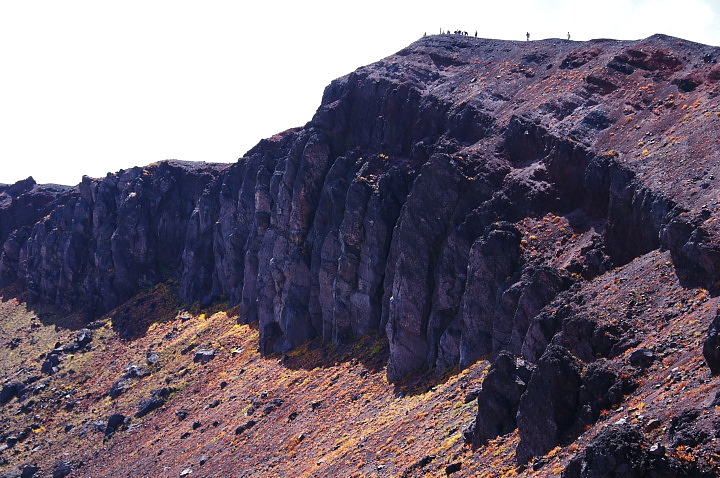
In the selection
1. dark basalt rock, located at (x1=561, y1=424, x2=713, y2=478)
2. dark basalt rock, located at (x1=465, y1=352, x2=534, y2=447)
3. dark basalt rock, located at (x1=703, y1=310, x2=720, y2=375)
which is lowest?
Answer: dark basalt rock, located at (x1=465, y1=352, x2=534, y2=447)

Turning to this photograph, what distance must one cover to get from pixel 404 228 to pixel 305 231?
64.8 ft

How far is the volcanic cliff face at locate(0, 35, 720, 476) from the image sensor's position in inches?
1316

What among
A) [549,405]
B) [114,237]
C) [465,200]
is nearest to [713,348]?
[549,405]

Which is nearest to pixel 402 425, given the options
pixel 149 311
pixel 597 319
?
pixel 597 319

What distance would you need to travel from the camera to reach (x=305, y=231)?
234 feet

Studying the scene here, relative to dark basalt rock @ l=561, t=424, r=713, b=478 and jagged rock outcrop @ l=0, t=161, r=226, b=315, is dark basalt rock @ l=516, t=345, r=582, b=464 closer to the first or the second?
dark basalt rock @ l=561, t=424, r=713, b=478

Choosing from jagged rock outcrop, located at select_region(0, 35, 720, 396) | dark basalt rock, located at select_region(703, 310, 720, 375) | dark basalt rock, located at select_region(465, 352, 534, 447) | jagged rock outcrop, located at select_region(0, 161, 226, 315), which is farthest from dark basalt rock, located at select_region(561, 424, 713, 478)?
jagged rock outcrop, located at select_region(0, 161, 226, 315)

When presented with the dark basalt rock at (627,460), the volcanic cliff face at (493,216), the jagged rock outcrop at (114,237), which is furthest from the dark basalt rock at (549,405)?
the jagged rock outcrop at (114,237)

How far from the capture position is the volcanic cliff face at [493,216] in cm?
3344

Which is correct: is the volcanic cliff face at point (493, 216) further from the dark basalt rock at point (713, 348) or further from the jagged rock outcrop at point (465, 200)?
the dark basalt rock at point (713, 348)

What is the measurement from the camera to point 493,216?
4856 centimetres

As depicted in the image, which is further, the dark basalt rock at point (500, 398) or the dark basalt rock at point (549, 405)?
the dark basalt rock at point (500, 398)

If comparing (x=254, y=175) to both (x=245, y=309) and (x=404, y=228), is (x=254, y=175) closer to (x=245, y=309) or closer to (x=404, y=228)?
(x=245, y=309)

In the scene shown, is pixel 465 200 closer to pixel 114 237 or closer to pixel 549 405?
pixel 549 405
